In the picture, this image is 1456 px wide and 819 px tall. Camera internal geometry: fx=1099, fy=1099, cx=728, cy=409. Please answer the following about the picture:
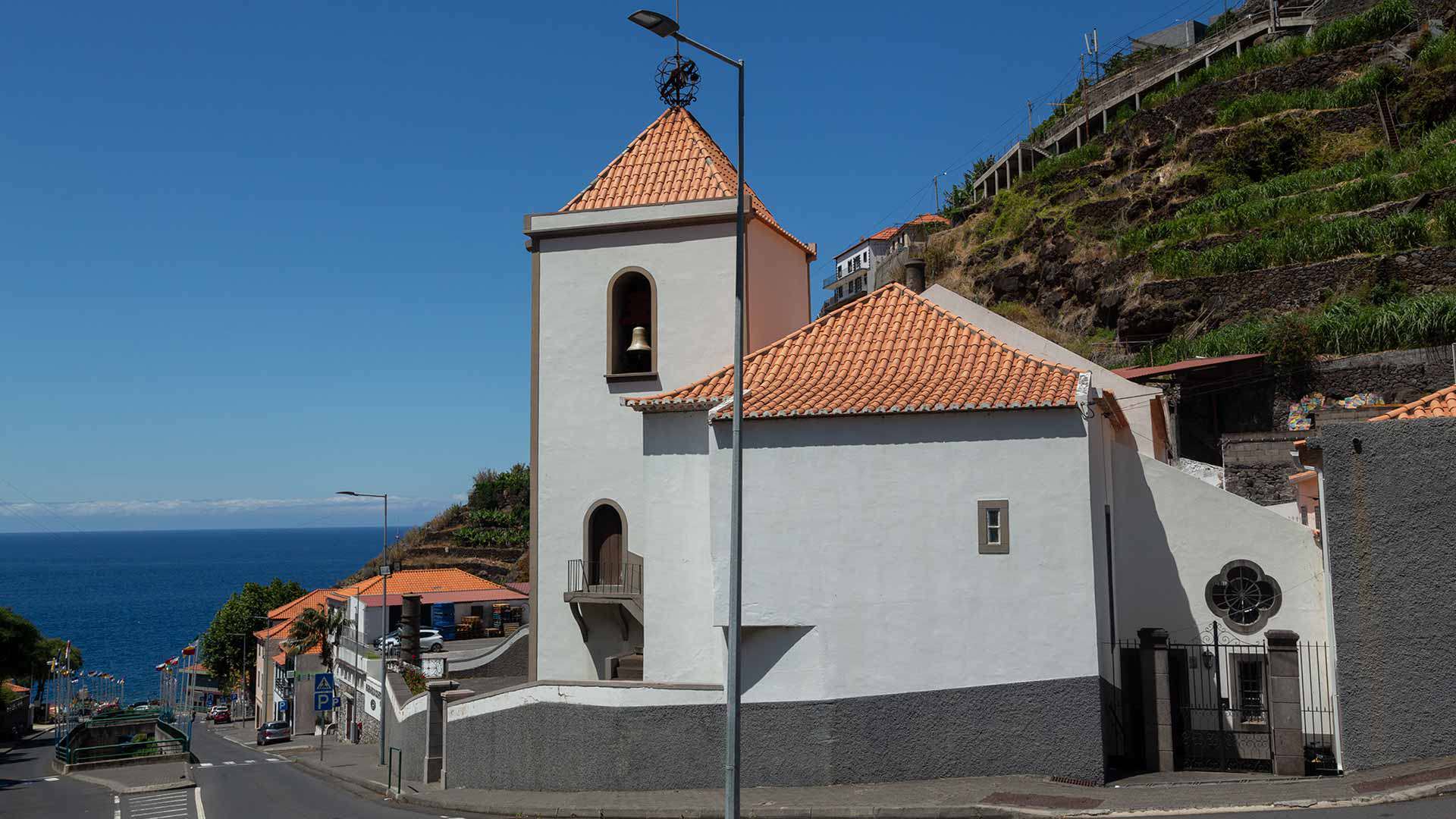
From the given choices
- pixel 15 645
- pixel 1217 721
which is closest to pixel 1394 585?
pixel 1217 721

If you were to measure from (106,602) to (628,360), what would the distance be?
209028 millimetres

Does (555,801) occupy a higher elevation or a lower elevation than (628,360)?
lower

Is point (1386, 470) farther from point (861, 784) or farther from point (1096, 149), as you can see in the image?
point (1096, 149)

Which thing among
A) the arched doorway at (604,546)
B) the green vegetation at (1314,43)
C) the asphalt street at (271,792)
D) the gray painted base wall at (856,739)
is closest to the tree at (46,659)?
the asphalt street at (271,792)

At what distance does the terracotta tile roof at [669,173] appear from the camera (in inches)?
821

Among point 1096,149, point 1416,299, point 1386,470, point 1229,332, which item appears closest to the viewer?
point 1386,470

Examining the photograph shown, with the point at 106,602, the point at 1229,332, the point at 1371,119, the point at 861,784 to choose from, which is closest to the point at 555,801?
the point at 861,784

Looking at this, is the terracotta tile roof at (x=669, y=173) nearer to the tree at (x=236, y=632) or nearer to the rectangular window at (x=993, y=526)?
the rectangular window at (x=993, y=526)

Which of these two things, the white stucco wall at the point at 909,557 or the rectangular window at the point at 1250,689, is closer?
the white stucco wall at the point at 909,557

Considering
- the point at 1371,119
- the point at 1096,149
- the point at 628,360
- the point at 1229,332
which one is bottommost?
the point at 628,360

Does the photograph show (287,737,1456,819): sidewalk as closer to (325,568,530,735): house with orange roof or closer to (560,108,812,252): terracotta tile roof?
(560,108,812,252): terracotta tile roof

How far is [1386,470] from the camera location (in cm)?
Result: 1397

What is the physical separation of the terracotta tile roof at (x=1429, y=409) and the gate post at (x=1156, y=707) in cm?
427

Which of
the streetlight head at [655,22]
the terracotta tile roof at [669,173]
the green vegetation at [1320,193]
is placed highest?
the green vegetation at [1320,193]
